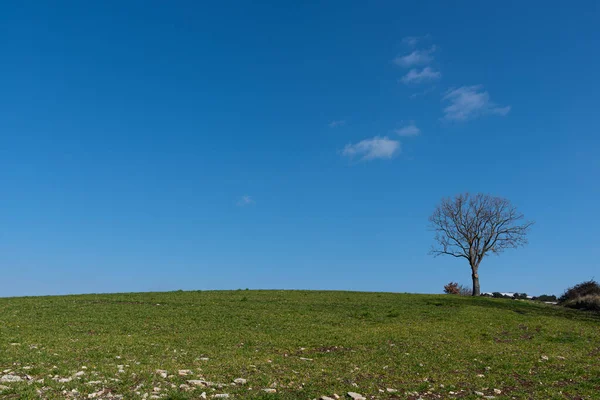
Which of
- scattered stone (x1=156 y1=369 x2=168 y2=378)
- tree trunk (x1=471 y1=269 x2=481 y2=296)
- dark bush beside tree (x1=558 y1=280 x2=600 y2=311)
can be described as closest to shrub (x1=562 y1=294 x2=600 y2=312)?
dark bush beside tree (x1=558 y1=280 x2=600 y2=311)

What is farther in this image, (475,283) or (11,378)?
(475,283)

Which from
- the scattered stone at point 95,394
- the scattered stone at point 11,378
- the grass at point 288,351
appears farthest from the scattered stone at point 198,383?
the scattered stone at point 11,378

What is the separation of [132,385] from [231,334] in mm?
11477

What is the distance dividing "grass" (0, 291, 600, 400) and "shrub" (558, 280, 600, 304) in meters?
31.5

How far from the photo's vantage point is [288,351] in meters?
20.4

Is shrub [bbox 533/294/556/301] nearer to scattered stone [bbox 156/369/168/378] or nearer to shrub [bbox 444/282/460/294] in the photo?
shrub [bbox 444/282/460/294]

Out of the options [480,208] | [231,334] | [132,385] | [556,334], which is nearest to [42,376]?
[132,385]

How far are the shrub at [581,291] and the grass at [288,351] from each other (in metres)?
31.5

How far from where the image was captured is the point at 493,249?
224 feet

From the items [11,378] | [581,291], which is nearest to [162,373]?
[11,378]

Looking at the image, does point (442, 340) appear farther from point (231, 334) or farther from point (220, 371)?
point (220, 371)

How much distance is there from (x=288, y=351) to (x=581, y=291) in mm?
61606

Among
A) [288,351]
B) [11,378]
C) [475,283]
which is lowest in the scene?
[11,378]

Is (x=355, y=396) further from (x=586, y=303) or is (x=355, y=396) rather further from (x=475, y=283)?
(x=475, y=283)
